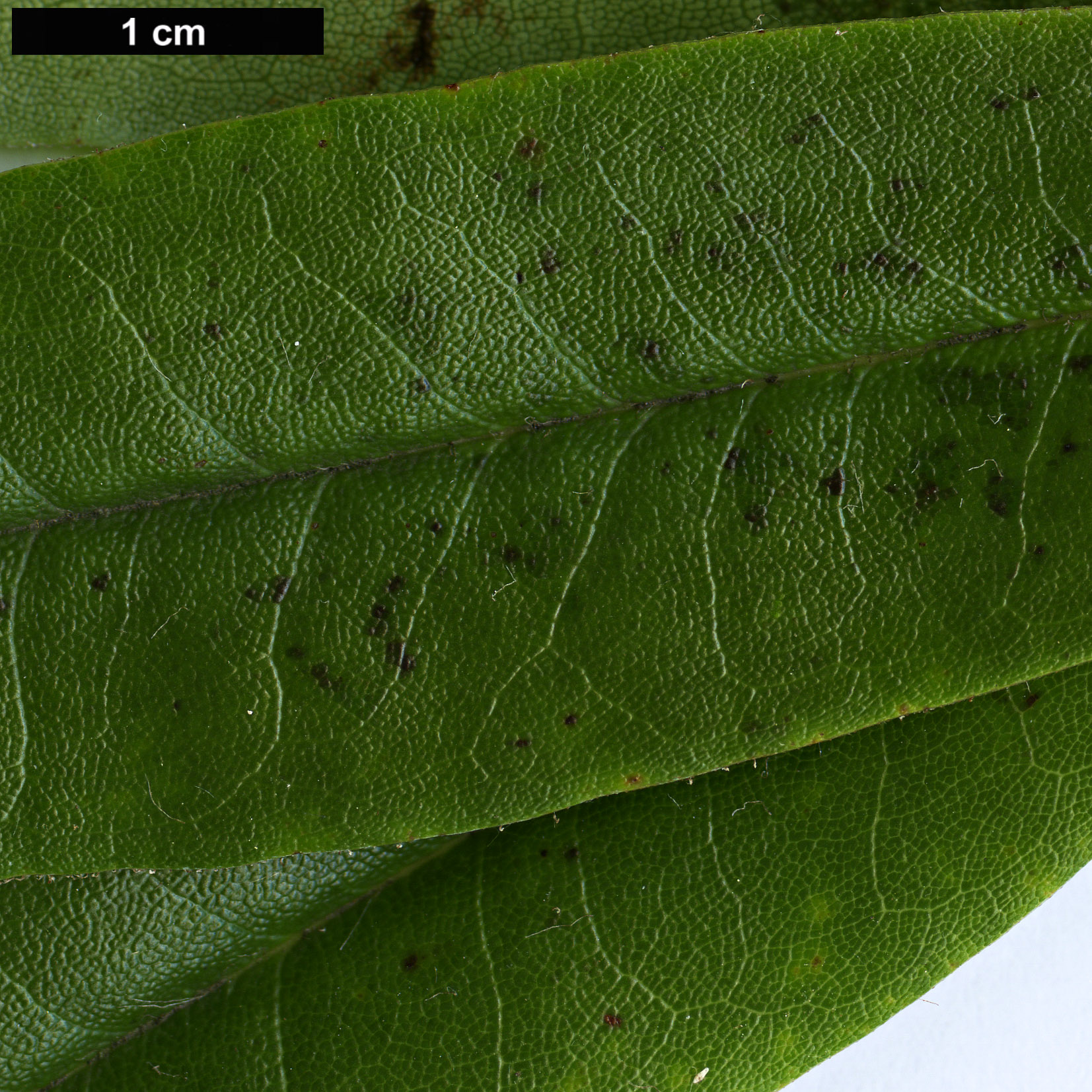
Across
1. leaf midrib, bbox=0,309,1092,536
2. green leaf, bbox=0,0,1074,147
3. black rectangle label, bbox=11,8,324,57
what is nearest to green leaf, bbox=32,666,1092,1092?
leaf midrib, bbox=0,309,1092,536

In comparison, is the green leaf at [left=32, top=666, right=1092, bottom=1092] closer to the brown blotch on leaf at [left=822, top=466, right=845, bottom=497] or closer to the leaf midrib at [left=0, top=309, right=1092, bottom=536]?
the brown blotch on leaf at [left=822, top=466, right=845, bottom=497]

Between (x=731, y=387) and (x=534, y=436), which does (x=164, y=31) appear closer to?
(x=534, y=436)

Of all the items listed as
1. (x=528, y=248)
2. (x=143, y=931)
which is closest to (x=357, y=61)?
(x=528, y=248)

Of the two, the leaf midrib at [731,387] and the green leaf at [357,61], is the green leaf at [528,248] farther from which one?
the green leaf at [357,61]

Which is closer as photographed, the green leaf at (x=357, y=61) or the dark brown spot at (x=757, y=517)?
the dark brown spot at (x=757, y=517)

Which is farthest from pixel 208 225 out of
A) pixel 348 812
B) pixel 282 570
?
pixel 348 812

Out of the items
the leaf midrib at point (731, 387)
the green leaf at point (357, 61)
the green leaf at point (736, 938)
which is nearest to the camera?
the leaf midrib at point (731, 387)

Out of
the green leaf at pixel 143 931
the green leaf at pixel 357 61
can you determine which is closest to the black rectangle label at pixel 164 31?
the green leaf at pixel 357 61
